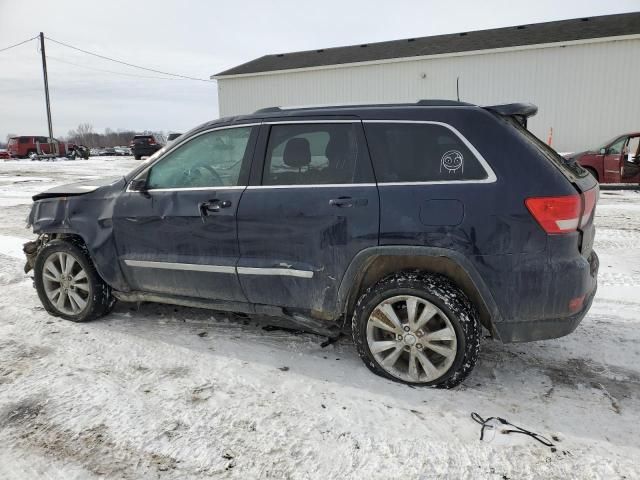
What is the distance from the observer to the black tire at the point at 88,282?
13.4 ft

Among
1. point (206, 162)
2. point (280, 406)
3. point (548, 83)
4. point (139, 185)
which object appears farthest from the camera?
point (548, 83)

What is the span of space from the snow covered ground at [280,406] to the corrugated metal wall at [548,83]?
15544 mm

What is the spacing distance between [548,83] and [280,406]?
21.7m

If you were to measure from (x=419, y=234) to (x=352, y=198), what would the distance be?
0.49 metres

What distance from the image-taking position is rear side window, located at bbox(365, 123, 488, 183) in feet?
9.52

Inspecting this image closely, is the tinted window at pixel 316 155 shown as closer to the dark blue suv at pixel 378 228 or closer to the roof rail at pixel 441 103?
the dark blue suv at pixel 378 228

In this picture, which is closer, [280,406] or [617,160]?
[280,406]

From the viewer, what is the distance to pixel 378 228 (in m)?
2.99

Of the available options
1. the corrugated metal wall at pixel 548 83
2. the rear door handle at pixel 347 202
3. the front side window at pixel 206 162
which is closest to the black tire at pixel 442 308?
the rear door handle at pixel 347 202

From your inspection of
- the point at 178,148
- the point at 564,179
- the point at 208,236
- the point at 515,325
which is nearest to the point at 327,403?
the point at 515,325

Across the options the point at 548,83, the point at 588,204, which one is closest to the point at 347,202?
the point at 588,204

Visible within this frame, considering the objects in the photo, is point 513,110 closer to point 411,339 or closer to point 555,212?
point 555,212

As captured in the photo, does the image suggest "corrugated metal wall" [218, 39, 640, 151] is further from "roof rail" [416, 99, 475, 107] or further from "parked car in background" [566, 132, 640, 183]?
"roof rail" [416, 99, 475, 107]

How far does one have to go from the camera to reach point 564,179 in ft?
9.18
